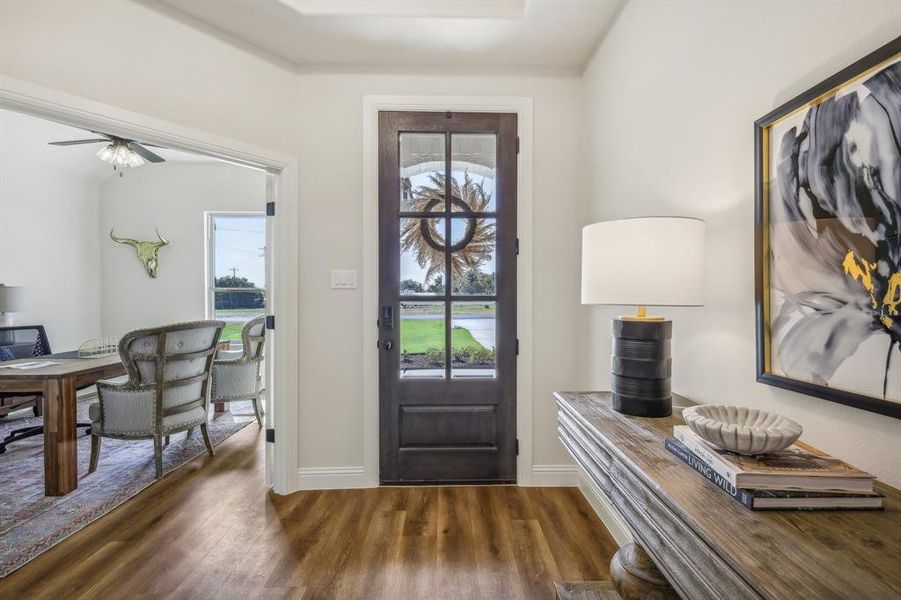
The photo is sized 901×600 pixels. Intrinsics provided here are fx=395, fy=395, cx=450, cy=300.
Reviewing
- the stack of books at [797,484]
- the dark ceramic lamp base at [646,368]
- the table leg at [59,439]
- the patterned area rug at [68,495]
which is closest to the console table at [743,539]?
the stack of books at [797,484]

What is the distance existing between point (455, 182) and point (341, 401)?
149cm

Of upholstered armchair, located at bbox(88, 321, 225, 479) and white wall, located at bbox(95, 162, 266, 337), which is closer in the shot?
upholstered armchair, located at bbox(88, 321, 225, 479)

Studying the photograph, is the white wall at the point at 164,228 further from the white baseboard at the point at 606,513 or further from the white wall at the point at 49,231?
the white baseboard at the point at 606,513

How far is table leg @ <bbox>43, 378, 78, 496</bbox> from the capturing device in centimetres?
231

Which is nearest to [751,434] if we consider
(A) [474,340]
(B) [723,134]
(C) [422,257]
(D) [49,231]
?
(B) [723,134]

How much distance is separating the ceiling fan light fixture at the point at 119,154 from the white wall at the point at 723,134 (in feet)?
12.0

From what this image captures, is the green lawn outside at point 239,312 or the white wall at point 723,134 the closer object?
the white wall at point 723,134

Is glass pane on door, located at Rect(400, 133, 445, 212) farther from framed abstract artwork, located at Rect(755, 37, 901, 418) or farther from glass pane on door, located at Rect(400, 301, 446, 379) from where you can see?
framed abstract artwork, located at Rect(755, 37, 901, 418)

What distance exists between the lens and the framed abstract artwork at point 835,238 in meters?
0.74

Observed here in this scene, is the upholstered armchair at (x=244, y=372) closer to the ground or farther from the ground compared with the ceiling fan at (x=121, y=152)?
closer to the ground

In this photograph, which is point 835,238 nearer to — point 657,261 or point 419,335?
point 657,261

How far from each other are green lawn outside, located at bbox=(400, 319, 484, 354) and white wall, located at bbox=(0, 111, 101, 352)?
3882mm

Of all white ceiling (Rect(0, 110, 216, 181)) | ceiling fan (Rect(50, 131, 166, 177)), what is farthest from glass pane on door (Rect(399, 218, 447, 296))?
ceiling fan (Rect(50, 131, 166, 177))

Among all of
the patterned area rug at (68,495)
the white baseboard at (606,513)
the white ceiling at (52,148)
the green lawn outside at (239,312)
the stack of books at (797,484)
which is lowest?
the patterned area rug at (68,495)
